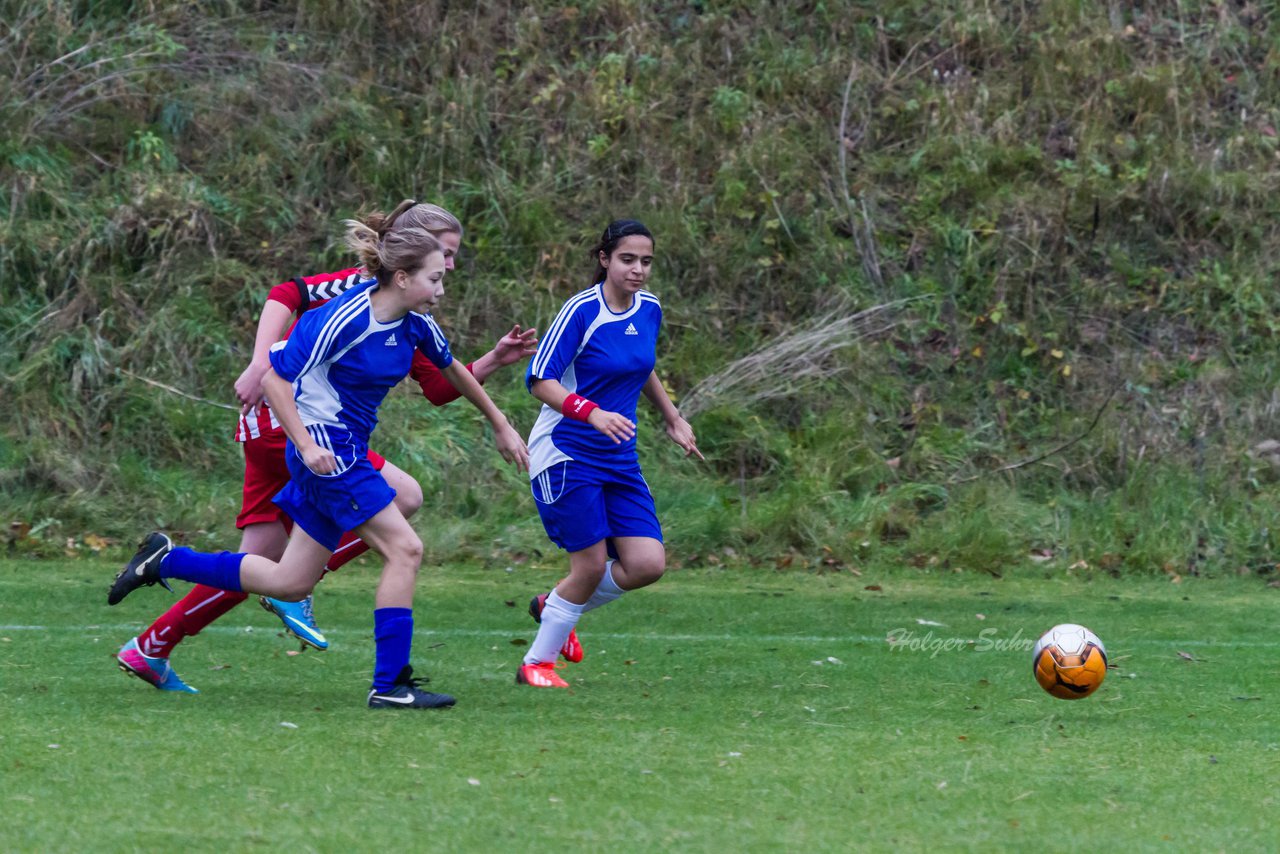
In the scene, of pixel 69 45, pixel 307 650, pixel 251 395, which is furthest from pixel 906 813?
pixel 69 45

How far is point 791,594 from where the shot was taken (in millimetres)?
9000

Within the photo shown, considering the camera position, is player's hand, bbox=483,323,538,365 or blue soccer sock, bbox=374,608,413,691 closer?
blue soccer sock, bbox=374,608,413,691

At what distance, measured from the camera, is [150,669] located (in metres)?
5.71

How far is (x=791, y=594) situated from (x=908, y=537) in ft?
5.94

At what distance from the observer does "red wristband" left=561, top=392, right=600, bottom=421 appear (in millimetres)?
5750

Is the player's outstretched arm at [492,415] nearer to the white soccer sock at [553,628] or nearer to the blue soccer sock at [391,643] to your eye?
the white soccer sock at [553,628]

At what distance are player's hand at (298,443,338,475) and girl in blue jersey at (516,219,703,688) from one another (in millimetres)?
982

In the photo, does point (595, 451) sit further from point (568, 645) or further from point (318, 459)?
point (318, 459)

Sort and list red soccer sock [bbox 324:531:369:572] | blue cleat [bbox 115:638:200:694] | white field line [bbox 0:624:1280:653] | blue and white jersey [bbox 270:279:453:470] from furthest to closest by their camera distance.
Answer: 1. white field line [bbox 0:624:1280:653]
2. red soccer sock [bbox 324:531:369:572]
3. blue cleat [bbox 115:638:200:694]
4. blue and white jersey [bbox 270:279:453:470]

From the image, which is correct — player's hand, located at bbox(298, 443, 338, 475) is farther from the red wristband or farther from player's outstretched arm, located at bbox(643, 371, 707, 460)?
player's outstretched arm, located at bbox(643, 371, 707, 460)
